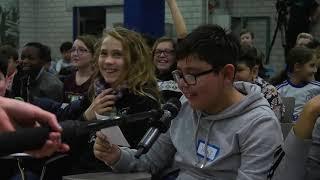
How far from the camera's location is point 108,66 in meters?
3.08

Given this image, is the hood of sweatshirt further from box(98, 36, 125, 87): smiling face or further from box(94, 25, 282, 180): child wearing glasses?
box(98, 36, 125, 87): smiling face

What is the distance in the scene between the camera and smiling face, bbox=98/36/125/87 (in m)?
3.08

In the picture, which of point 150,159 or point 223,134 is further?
point 150,159

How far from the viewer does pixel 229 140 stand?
6.93 feet

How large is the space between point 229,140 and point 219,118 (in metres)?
0.10

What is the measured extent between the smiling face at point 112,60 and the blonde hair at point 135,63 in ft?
0.06

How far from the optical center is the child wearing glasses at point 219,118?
2039mm

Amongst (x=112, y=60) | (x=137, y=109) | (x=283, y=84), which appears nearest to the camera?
(x=137, y=109)

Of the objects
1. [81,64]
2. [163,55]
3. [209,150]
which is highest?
[163,55]

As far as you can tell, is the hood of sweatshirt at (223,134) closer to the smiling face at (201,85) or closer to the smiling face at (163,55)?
the smiling face at (201,85)

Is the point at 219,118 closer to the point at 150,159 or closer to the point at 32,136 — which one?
the point at 150,159

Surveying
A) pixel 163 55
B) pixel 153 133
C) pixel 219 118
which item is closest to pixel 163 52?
pixel 163 55

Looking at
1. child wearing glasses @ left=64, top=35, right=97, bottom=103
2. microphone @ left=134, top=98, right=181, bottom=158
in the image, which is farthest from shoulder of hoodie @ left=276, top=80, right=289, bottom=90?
microphone @ left=134, top=98, right=181, bottom=158

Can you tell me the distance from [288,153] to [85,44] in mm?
3349
